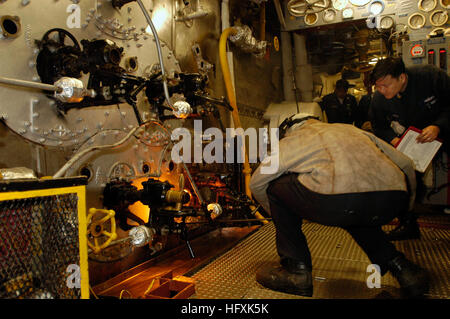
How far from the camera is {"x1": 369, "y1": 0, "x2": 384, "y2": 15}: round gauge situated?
4.89 meters

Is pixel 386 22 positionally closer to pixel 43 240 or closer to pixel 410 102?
pixel 410 102

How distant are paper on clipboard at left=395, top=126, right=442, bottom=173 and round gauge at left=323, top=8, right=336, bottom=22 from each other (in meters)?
3.02

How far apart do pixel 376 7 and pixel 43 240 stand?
5.50 metres

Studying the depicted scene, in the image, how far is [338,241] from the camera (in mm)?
2637

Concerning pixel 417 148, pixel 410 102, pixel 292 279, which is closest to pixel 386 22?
pixel 410 102

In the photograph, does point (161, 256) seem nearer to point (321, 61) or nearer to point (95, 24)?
point (95, 24)

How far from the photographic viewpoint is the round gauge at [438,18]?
15.1ft

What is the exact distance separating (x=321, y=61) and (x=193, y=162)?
494 cm

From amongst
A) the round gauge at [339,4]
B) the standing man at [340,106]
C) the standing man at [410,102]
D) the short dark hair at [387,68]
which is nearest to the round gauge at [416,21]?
the round gauge at [339,4]

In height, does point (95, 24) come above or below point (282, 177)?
above

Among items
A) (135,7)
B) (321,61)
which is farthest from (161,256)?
(321,61)

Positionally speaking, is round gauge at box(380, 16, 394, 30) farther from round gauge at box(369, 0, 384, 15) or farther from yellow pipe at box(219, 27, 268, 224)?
yellow pipe at box(219, 27, 268, 224)

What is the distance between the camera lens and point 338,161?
147 centimetres

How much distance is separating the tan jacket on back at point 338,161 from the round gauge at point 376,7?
4.17m
